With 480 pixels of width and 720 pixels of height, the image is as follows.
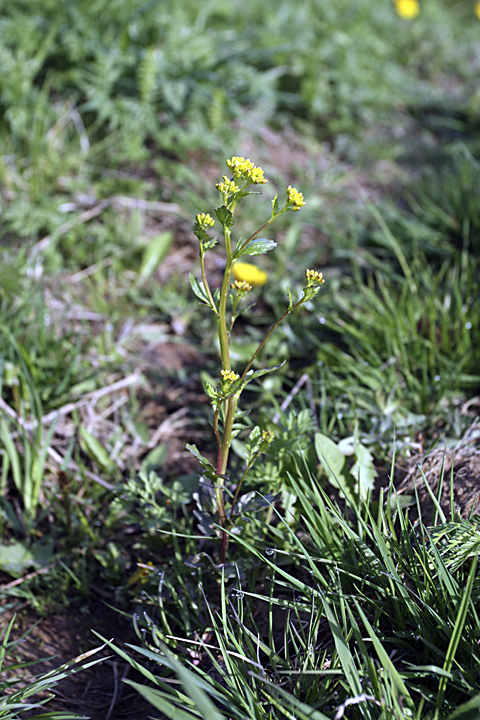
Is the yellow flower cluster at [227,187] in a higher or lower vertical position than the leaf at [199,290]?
higher

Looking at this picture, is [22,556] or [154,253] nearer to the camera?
[22,556]

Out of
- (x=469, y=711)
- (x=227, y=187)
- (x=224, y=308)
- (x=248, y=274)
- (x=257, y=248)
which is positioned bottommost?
(x=469, y=711)

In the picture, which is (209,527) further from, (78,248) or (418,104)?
(418,104)

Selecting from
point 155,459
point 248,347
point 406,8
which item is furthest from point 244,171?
point 406,8

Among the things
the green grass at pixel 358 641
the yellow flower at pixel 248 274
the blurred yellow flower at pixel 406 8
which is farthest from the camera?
the blurred yellow flower at pixel 406 8

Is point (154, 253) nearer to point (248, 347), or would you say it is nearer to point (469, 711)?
point (248, 347)

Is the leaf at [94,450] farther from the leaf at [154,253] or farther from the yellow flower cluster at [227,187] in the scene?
the yellow flower cluster at [227,187]

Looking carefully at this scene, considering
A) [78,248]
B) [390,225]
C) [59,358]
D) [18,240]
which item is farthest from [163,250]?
[390,225]

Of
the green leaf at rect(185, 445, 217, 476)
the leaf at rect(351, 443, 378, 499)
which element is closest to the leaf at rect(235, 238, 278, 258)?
the green leaf at rect(185, 445, 217, 476)

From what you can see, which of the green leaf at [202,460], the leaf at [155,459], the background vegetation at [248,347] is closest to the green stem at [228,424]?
the green leaf at [202,460]
